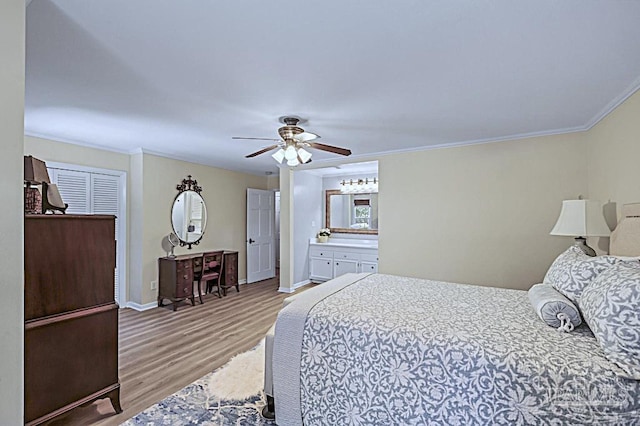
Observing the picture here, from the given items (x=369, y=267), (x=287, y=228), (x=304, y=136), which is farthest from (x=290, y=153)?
(x=369, y=267)

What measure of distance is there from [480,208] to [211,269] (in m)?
4.21

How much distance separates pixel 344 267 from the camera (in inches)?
233

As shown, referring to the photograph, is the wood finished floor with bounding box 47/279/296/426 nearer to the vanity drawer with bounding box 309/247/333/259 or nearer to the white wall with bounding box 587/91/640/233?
the vanity drawer with bounding box 309/247/333/259

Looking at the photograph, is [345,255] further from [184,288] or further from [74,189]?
[74,189]

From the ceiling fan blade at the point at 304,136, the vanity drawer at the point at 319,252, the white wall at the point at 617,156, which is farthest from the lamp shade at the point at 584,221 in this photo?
the vanity drawer at the point at 319,252

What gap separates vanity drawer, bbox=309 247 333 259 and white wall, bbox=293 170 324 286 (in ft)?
0.35

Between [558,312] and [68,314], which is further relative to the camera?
[68,314]

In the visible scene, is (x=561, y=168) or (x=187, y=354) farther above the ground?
(x=561, y=168)

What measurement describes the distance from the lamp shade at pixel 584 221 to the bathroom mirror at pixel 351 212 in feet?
11.7

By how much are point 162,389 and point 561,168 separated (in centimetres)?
455

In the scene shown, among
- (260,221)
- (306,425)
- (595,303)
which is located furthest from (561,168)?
(260,221)

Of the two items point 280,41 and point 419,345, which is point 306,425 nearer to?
point 419,345

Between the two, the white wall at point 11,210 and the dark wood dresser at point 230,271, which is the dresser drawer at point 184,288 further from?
the white wall at point 11,210

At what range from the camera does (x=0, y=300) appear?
1108mm
